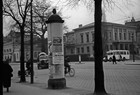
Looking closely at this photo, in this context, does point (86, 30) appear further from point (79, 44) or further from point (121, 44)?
point (121, 44)

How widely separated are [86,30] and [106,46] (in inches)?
Result: 424

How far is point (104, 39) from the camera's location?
2650 inches

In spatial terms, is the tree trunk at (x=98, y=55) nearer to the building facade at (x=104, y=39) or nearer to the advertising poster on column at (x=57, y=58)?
the advertising poster on column at (x=57, y=58)

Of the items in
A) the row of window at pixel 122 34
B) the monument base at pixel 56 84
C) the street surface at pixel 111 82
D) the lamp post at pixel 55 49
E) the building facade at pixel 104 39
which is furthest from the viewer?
the row of window at pixel 122 34

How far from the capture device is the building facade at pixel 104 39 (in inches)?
2788

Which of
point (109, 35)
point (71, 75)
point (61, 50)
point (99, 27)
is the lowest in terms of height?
point (71, 75)

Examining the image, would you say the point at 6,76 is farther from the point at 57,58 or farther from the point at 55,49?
the point at 55,49

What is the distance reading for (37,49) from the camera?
314 ft

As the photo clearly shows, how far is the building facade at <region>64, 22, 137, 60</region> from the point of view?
70.8 meters

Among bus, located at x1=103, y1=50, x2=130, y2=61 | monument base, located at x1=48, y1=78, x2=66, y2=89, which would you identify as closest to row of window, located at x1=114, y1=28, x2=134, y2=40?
bus, located at x1=103, y1=50, x2=130, y2=61

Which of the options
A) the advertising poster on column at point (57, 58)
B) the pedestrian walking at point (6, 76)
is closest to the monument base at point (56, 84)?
the advertising poster on column at point (57, 58)

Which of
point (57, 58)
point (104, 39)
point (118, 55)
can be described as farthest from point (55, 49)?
point (104, 39)

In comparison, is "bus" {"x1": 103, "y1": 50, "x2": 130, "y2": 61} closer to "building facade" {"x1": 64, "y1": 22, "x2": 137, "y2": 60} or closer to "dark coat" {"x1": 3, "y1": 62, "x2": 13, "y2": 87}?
"building facade" {"x1": 64, "y1": 22, "x2": 137, "y2": 60}

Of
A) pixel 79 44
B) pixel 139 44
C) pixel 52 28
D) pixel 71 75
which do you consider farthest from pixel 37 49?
pixel 52 28
